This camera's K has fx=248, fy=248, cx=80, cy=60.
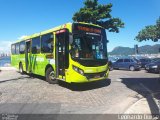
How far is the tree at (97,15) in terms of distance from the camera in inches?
1132

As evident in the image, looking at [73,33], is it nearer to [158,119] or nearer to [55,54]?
[55,54]

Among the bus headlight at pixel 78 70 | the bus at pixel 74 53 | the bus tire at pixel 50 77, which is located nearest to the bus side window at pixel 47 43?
the bus at pixel 74 53

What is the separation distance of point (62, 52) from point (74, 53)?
3.95 ft

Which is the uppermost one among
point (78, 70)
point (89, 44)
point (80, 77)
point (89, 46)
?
point (89, 44)

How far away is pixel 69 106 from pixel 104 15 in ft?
69.4

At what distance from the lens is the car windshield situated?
1211 centimetres

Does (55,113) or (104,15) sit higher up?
(104,15)

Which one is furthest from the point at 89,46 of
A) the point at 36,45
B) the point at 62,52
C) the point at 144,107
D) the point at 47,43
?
the point at 36,45

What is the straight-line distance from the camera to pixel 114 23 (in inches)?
1160

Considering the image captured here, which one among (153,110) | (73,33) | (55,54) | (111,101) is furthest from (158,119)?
(55,54)

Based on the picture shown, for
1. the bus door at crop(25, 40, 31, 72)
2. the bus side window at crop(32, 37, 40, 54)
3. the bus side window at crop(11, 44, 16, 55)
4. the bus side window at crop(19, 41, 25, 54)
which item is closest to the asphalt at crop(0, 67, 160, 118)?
the bus side window at crop(32, 37, 40, 54)

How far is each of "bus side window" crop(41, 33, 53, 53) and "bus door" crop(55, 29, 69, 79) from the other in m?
0.79

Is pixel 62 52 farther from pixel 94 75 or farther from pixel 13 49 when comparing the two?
pixel 13 49

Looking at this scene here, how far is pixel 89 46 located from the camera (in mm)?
12648
